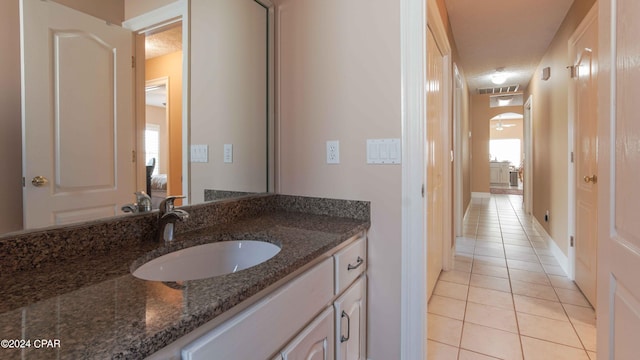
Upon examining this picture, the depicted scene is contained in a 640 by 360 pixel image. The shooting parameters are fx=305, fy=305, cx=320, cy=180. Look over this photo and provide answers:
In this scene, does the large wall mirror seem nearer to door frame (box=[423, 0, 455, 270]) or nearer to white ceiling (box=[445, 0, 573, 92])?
door frame (box=[423, 0, 455, 270])

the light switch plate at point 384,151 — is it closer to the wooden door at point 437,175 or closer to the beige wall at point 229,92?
the beige wall at point 229,92

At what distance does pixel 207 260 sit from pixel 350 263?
1.82ft

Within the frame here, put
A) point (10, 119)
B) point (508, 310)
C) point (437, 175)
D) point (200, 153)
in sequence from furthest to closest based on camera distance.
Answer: point (437, 175) → point (508, 310) → point (200, 153) → point (10, 119)

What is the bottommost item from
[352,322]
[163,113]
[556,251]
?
[556,251]

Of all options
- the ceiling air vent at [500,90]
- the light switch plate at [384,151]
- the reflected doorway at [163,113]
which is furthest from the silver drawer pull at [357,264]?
the ceiling air vent at [500,90]

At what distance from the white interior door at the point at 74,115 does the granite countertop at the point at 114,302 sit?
7.1 inches

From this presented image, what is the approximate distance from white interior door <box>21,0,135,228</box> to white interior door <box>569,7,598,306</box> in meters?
2.69

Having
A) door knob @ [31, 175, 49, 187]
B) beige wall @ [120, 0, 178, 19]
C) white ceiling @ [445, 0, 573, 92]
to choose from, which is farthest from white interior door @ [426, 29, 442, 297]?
door knob @ [31, 175, 49, 187]

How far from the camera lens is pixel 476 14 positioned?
3092mm

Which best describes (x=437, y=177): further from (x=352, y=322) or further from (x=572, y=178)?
(x=352, y=322)

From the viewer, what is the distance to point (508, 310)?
7.02 ft

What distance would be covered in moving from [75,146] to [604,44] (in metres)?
1.73

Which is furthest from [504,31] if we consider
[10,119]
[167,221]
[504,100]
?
[504,100]

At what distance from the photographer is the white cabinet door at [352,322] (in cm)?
114
